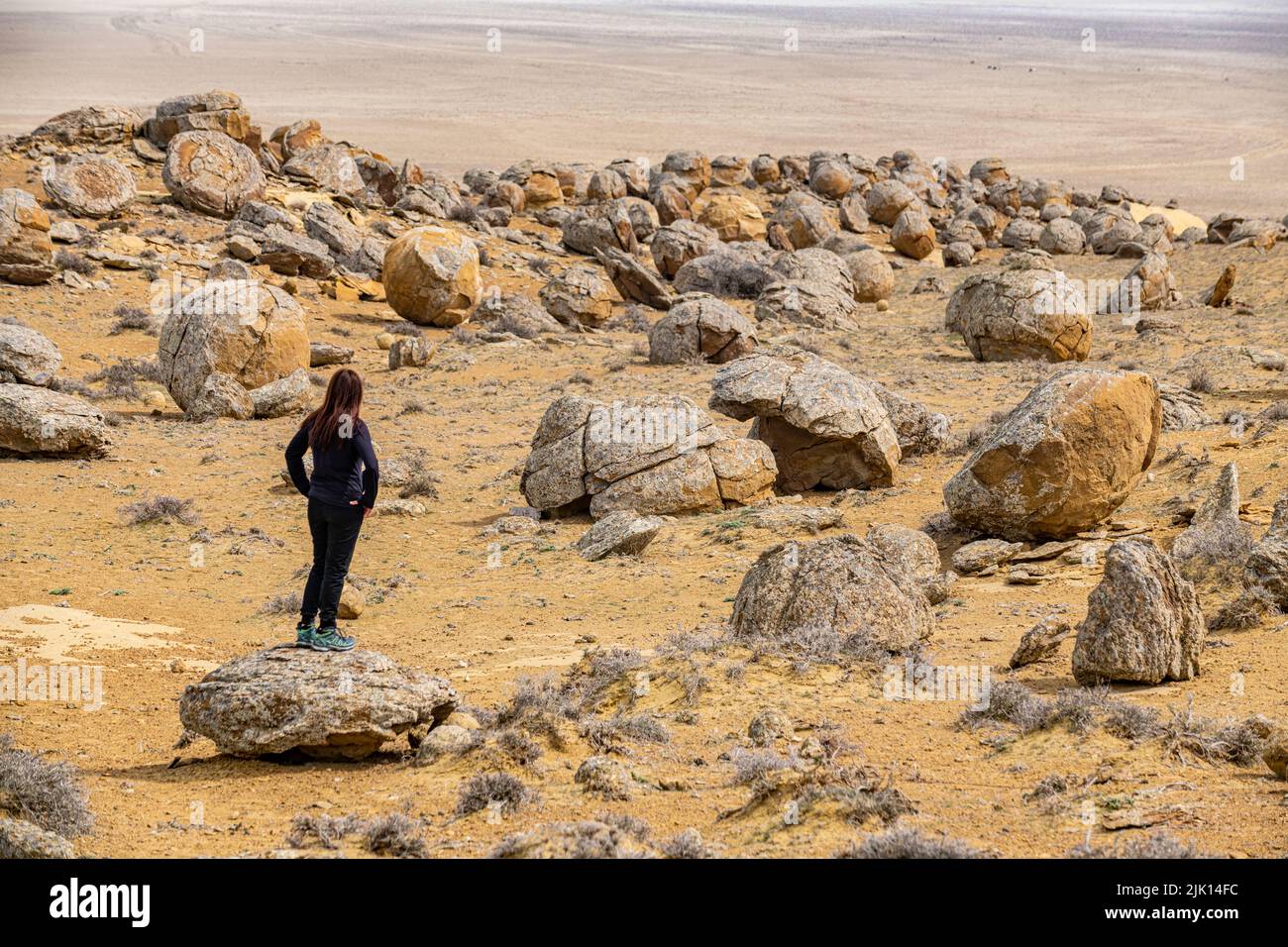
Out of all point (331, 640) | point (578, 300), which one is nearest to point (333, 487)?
point (331, 640)

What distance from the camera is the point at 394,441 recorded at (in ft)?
63.3

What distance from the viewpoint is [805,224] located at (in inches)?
1742

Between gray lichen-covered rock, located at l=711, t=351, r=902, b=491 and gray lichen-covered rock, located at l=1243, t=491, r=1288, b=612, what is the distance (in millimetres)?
6156

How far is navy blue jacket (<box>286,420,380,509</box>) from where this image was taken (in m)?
8.05

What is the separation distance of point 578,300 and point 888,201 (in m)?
23.2

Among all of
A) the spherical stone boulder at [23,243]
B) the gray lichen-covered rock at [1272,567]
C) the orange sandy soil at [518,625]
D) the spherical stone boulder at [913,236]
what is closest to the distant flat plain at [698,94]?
the spherical stone boulder at [913,236]

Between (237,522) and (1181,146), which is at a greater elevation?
(1181,146)

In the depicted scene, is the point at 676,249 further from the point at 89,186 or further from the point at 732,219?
the point at 89,186

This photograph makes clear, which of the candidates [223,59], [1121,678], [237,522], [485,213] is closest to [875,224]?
[485,213]

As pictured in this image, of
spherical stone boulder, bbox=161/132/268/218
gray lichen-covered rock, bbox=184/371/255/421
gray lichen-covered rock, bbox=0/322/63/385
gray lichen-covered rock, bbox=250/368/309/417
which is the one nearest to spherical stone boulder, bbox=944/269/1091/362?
gray lichen-covered rock, bbox=250/368/309/417

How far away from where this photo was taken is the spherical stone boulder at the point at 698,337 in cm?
2483
